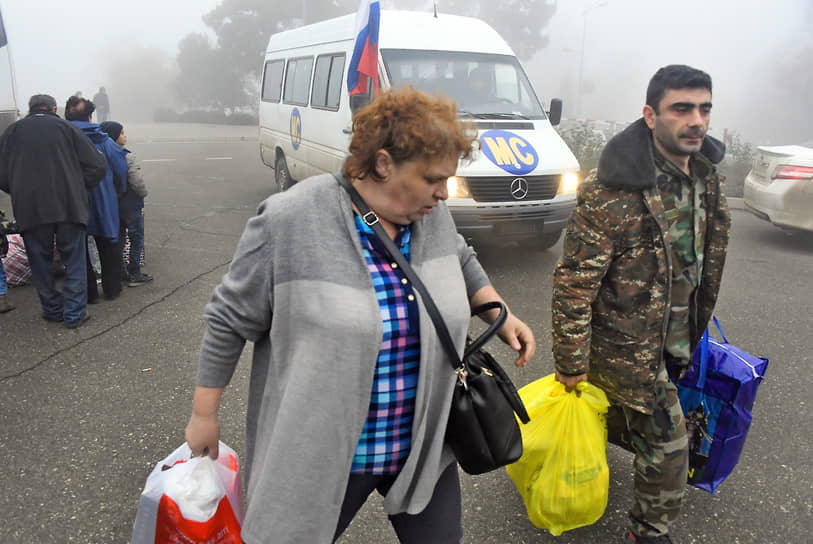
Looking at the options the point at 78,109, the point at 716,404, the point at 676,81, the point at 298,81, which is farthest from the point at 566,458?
the point at 298,81

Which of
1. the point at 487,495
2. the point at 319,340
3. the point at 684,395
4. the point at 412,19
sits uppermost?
the point at 412,19

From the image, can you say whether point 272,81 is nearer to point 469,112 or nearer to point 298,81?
point 298,81

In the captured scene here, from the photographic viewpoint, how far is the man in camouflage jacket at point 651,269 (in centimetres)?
228

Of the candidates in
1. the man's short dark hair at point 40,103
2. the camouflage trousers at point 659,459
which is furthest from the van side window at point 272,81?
the camouflage trousers at point 659,459

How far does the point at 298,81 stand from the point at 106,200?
186 inches

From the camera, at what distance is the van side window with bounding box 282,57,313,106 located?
8.86m

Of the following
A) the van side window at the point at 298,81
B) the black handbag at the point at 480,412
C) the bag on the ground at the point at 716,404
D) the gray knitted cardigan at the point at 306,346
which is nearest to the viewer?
the gray knitted cardigan at the point at 306,346

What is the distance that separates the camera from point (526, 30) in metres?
48.2

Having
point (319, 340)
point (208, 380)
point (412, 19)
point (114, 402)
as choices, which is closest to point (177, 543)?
point (208, 380)

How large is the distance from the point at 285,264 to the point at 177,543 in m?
0.91

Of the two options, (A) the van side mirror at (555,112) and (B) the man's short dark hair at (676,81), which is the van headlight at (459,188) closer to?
(A) the van side mirror at (555,112)

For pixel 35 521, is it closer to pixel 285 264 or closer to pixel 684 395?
pixel 285 264

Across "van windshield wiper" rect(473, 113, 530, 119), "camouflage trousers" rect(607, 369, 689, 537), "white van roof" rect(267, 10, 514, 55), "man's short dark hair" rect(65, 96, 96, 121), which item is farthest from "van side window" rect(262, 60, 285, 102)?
"camouflage trousers" rect(607, 369, 689, 537)

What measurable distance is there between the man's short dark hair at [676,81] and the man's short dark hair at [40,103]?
444 cm
